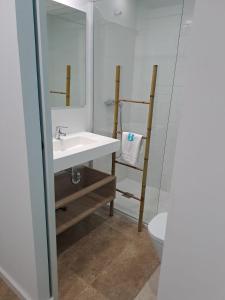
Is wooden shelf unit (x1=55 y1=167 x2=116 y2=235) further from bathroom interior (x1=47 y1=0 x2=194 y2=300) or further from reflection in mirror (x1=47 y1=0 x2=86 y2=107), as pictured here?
reflection in mirror (x1=47 y1=0 x2=86 y2=107)

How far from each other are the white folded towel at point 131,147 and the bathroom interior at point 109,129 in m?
0.04

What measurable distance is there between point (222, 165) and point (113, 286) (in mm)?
1459

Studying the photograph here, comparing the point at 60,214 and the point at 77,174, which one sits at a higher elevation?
the point at 77,174

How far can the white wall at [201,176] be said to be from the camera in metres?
0.57

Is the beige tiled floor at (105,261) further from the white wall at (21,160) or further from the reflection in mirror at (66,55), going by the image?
the reflection in mirror at (66,55)

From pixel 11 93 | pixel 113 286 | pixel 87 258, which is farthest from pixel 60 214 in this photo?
pixel 11 93

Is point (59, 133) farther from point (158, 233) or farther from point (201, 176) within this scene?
point (201, 176)

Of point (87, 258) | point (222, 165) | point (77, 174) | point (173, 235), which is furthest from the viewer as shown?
point (77, 174)

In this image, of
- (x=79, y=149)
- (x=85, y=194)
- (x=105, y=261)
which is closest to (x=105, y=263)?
(x=105, y=261)

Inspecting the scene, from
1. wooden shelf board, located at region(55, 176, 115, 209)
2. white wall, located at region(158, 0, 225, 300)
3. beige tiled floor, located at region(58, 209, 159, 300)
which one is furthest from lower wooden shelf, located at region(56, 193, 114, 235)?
white wall, located at region(158, 0, 225, 300)

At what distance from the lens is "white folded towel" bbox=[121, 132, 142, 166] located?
7.21 ft

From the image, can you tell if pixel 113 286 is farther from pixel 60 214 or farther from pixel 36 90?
pixel 36 90

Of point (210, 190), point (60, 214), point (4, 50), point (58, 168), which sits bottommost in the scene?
point (60, 214)

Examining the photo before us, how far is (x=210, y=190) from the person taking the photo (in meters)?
0.65
